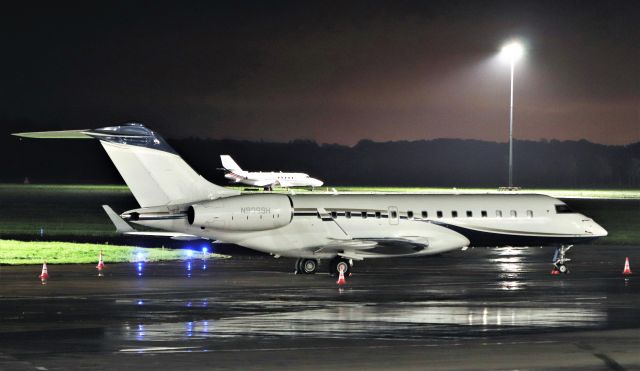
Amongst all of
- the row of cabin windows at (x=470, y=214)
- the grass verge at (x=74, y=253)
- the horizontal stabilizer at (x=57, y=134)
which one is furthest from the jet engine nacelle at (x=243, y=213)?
the grass verge at (x=74, y=253)

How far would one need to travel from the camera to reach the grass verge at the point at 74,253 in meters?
38.5

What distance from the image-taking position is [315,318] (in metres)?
23.1

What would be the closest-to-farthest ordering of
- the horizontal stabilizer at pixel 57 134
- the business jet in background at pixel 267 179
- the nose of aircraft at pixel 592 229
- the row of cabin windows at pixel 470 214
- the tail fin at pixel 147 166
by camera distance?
the horizontal stabilizer at pixel 57 134, the tail fin at pixel 147 166, the row of cabin windows at pixel 470 214, the nose of aircraft at pixel 592 229, the business jet in background at pixel 267 179

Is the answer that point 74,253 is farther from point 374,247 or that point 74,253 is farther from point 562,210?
point 562,210

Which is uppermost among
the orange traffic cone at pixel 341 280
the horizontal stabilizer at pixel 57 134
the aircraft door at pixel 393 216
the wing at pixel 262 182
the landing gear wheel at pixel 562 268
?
the wing at pixel 262 182

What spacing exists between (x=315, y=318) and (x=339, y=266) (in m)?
10.3

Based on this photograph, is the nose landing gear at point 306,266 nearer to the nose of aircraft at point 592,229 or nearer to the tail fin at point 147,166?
the tail fin at point 147,166

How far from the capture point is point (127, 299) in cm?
2656

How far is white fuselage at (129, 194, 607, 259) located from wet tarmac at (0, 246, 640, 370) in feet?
3.35

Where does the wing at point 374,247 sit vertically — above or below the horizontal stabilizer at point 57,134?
below

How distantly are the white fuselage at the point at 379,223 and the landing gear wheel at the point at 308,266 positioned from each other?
11.0 inches

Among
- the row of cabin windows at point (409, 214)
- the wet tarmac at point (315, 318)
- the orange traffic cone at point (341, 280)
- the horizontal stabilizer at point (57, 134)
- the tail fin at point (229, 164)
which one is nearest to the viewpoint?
the wet tarmac at point (315, 318)

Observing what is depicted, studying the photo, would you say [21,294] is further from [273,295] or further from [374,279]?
[374,279]

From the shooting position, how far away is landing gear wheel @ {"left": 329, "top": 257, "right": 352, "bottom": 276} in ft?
109
